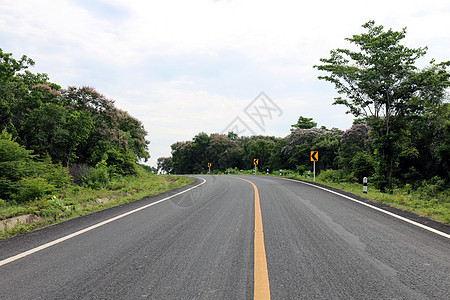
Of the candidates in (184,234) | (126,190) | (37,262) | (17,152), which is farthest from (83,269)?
(126,190)

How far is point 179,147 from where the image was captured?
2857 inches

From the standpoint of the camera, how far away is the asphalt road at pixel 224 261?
8.42 feet

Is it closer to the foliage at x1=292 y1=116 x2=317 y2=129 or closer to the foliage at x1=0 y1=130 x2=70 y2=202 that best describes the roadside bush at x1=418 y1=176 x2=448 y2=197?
the foliage at x1=0 y1=130 x2=70 y2=202

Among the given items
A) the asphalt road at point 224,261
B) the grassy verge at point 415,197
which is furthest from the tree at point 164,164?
the asphalt road at point 224,261

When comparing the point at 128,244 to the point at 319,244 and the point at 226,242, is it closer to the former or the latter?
the point at 226,242

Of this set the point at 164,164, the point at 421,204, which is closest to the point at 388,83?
the point at 421,204

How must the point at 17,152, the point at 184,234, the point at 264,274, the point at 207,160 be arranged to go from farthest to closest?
the point at 207,160
the point at 17,152
the point at 184,234
the point at 264,274

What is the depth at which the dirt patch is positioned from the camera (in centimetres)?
529

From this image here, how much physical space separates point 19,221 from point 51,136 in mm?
8488

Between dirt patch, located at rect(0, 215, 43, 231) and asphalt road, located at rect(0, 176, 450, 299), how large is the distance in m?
0.97

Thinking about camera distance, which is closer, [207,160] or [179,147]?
[207,160]

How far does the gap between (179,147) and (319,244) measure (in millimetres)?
69994

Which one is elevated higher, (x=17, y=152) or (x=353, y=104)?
(x=353, y=104)

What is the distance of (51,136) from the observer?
41.1 ft
